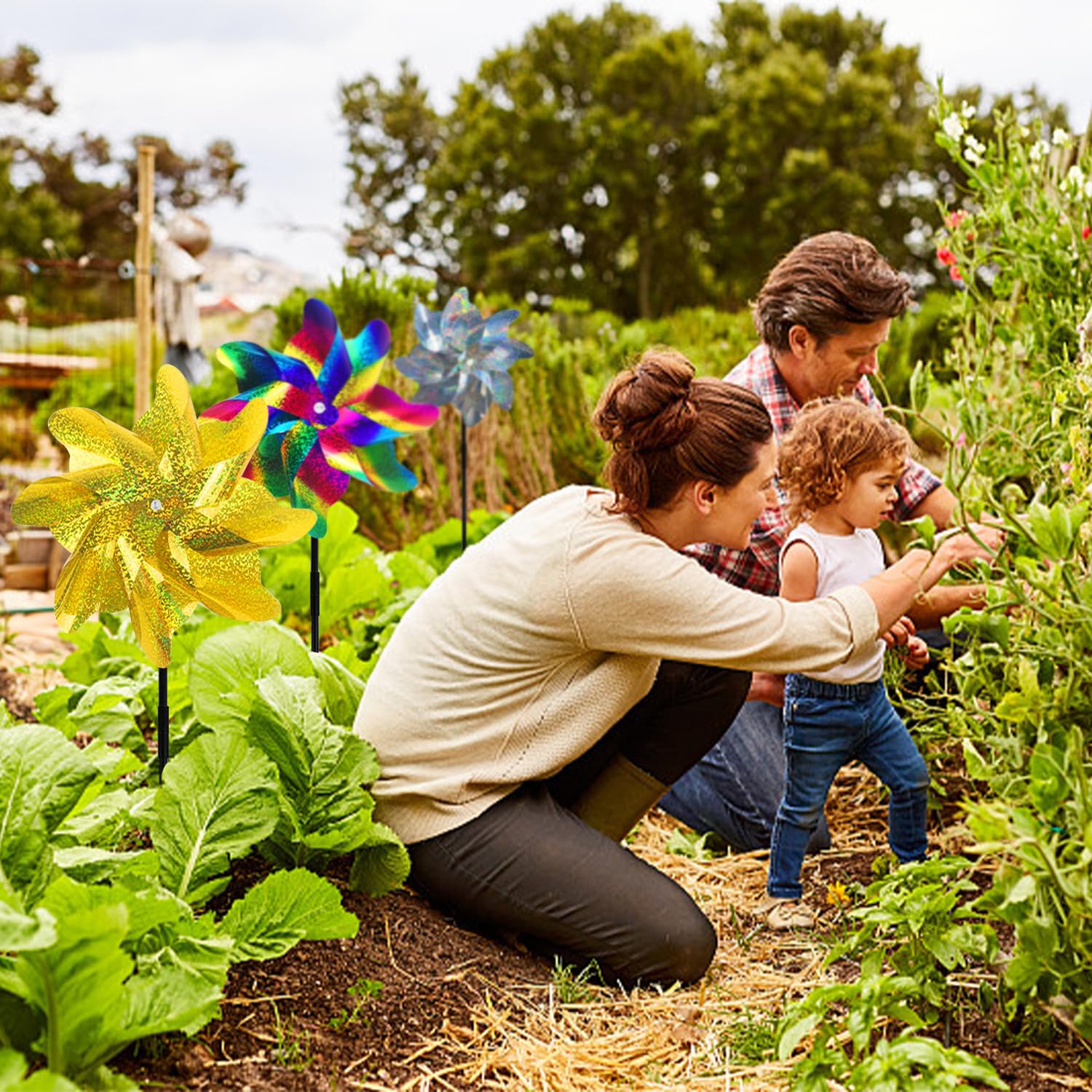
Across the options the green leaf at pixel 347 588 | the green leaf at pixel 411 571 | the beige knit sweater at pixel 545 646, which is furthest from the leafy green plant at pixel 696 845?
the green leaf at pixel 411 571

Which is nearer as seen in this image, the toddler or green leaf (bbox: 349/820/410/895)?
green leaf (bbox: 349/820/410/895)

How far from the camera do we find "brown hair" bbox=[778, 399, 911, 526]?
2.36m

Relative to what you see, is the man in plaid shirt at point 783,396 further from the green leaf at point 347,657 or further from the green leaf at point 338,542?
the green leaf at point 338,542

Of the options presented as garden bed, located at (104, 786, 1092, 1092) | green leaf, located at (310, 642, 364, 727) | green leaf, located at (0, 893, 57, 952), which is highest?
green leaf, located at (0, 893, 57, 952)

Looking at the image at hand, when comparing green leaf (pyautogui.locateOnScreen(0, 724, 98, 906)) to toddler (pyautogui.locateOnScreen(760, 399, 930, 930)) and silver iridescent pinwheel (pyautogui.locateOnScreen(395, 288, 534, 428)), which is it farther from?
silver iridescent pinwheel (pyautogui.locateOnScreen(395, 288, 534, 428))

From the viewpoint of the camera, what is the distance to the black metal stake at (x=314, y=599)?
263cm

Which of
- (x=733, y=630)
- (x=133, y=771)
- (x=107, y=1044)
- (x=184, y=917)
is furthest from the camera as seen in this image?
(x=133, y=771)

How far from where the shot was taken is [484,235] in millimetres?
24625

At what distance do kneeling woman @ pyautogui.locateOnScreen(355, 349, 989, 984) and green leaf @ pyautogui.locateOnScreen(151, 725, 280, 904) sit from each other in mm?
365

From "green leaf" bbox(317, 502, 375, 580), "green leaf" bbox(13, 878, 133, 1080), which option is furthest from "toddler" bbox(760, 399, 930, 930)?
"green leaf" bbox(317, 502, 375, 580)

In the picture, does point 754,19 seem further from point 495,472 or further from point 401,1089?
point 401,1089

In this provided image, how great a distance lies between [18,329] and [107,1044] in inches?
647

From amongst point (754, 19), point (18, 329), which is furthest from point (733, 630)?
point (754, 19)

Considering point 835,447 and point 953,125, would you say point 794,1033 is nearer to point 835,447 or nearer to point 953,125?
point 835,447
